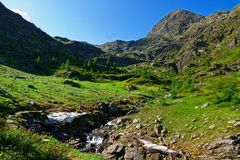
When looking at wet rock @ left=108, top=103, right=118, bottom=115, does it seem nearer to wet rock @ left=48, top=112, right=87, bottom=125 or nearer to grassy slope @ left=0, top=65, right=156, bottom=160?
grassy slope @ left=0, top=65, right=156, bottom=160

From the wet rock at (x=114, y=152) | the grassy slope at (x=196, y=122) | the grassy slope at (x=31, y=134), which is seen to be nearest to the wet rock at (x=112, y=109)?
the grassy slope at (x=31, y=134)

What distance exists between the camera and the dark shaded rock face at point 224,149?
102ft

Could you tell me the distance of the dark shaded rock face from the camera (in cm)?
3111

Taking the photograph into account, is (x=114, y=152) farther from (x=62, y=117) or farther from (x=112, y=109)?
(x=112, y=109)

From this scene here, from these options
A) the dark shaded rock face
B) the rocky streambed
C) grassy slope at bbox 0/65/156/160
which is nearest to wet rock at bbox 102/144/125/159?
the rocky streambed

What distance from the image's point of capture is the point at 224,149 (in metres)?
31.9

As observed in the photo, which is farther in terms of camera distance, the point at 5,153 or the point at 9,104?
the point at 9,104

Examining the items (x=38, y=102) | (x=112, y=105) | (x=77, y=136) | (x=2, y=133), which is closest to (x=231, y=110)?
(x=77, y=136)

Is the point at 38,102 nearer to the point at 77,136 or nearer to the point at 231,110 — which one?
the point at 77,136

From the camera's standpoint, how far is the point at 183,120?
4288 centimetres

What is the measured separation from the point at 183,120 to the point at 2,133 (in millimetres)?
26567

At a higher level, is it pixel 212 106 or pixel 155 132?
pixel 212 106

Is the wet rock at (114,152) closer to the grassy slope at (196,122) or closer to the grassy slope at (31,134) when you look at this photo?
the grassy slope at (31,134)

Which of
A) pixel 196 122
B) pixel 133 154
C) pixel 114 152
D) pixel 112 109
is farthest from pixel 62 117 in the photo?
pixel 196 122
